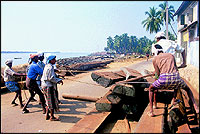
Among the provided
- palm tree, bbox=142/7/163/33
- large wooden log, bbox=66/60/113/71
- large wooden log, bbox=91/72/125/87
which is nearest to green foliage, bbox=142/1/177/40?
palm tree, bbox=142/7/163/33

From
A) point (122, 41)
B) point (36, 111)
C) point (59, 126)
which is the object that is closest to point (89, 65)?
point (36, 111)

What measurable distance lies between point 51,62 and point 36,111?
1.90 m

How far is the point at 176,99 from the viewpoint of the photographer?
3916 millimetres

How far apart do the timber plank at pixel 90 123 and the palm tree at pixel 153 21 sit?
122 feet

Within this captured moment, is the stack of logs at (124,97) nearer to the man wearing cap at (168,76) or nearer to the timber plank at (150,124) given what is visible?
the man wearing cap at (168,76)

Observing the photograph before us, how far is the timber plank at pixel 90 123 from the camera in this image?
3.30 metres

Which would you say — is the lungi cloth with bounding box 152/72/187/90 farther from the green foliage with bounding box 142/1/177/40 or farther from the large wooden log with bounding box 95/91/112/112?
the green foliage with bounding box 142/1/177/40

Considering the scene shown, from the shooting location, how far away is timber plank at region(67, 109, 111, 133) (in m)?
3.30

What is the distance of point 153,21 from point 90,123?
1544 inches

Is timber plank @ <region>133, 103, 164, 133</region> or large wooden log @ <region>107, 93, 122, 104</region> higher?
large wooden log @ <region>107, 93, 122, 104</region>

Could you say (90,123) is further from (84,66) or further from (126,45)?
(126,45)

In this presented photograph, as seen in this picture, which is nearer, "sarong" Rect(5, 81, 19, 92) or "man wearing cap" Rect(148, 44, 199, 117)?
"man wearing cap" Rect(148, 44, 199, 117)

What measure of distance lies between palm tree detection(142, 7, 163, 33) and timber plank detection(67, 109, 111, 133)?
37.1 metres

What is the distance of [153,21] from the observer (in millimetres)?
38969
